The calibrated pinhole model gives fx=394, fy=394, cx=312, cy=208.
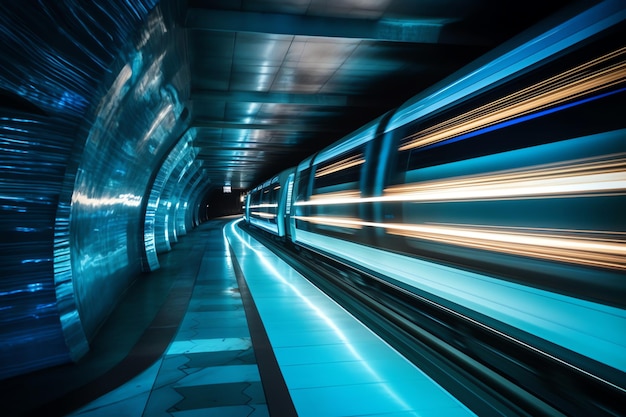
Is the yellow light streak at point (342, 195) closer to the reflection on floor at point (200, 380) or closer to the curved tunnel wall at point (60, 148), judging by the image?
the reflection on floor at point (200, 380)

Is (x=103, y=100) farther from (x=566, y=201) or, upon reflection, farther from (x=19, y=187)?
(x=566, y=201)

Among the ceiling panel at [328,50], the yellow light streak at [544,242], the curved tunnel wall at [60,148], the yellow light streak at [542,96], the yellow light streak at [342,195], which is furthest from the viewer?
the yellow light streak at [342,195]

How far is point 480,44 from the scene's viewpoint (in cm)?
688

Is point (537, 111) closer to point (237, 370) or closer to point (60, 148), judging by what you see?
point (237, 370)

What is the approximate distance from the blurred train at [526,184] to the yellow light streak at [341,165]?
1.27 metres

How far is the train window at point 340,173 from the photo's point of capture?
279 inches

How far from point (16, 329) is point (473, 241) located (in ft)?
14.8

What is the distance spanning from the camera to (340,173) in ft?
26.8

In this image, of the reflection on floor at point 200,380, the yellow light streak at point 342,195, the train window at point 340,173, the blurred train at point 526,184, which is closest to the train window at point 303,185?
the train window at point 340,173

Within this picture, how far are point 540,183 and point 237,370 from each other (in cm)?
317

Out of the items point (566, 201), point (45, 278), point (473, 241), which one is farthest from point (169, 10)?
point (566, 201)

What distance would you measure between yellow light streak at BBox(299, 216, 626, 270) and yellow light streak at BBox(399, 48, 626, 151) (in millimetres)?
986

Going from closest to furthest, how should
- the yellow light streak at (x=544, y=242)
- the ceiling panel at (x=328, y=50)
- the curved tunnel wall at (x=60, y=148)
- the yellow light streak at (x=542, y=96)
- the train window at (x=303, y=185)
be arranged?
the yellow light streak at (x=544, y=242), the yellow light streak at (x=542, y=96), the curved tunnel wall at (x=60, y=148), the ceiling panel at (x=328, y=50), the train window at (x=303, y=185)

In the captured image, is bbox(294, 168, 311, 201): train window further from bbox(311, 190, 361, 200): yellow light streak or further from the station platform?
the station platform
